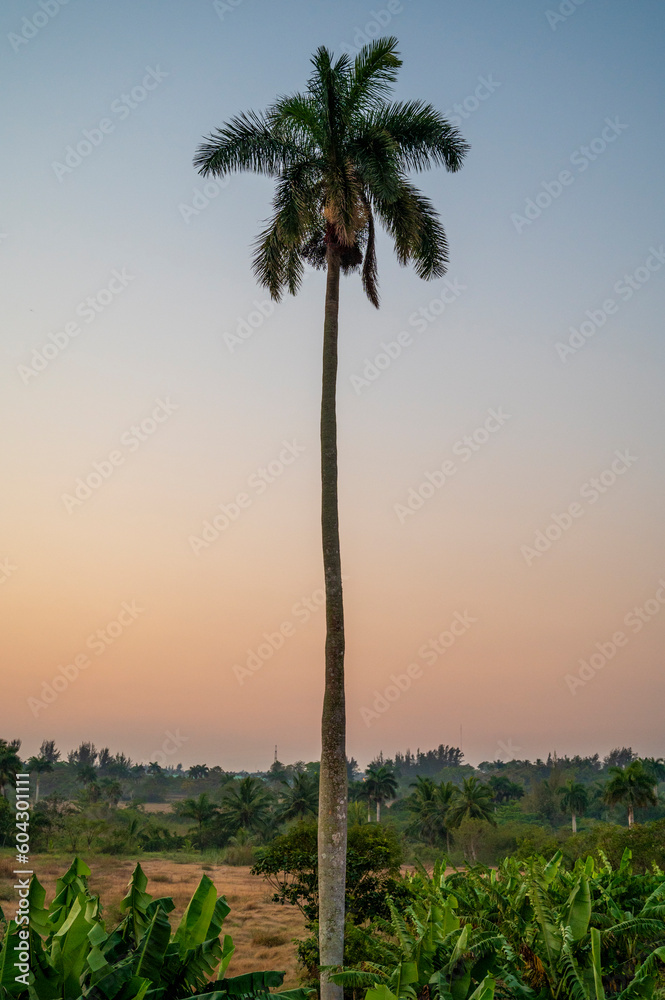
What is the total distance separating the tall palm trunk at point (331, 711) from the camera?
13.4m

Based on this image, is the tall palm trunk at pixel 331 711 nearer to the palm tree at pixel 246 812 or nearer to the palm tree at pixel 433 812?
the palm tree at pixel 246 812

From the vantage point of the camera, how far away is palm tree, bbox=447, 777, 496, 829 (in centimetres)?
6106

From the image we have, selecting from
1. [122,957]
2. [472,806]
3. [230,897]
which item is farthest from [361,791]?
[122,957]

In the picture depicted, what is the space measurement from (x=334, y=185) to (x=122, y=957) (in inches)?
554

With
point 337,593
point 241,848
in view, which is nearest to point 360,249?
point 337,593

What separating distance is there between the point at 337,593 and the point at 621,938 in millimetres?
8293

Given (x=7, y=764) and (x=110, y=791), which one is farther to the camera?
(x=110, y=791)

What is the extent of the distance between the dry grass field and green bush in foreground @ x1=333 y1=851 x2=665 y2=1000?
7844 millimetres

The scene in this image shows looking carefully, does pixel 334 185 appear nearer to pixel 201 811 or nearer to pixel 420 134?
pixel 420 134

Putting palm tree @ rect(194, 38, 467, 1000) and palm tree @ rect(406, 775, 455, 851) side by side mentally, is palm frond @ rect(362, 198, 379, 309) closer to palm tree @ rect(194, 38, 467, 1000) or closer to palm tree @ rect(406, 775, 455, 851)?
palm tree @ rect(194, 38, 467, 1000)

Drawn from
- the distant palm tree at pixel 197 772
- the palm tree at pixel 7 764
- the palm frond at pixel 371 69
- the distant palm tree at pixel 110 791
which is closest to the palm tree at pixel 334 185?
the palm frond at pixel 371 69

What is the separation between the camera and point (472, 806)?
6131 centimetres

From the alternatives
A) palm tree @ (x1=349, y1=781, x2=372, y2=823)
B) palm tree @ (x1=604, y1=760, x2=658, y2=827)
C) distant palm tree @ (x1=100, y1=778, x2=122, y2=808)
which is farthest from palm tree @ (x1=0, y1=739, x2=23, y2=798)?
palm tree @ (x1=604, y1=760, x2=658, y2=827)

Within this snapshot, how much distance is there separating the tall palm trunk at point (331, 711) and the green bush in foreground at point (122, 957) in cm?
622
